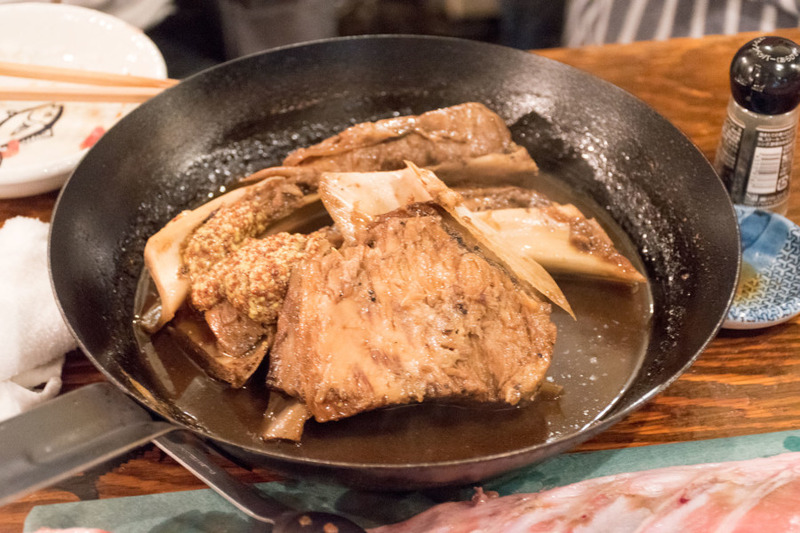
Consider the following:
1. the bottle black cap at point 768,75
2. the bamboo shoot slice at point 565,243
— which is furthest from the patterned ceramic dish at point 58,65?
the bottle black cap at point 768,75

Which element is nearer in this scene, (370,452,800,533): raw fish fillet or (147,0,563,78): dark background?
(370,452,800,533): raw fish fillet

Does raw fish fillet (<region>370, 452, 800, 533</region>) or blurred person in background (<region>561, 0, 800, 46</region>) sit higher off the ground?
blurred person in background (<region>561, 0, 800, 46</region>)

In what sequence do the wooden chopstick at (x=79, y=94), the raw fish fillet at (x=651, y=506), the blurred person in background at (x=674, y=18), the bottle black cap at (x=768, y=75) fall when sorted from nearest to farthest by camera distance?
the raw fish fillet at (x=651, y=506)
the bottle black cap at (x=768, y=75)
the wooden chopstick at (x=79, y=94)
the blurred person in background at (x=674, y=18)

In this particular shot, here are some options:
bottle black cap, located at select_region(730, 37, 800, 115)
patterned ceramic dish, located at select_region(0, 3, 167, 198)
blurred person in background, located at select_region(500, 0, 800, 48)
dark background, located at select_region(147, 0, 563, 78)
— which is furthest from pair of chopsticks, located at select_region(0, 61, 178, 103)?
blurred person in background, located at select_region(500, 0, 800, 48)

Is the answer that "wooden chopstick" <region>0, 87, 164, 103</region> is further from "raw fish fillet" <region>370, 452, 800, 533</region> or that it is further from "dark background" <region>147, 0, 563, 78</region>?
"raw fish fillet" <region>370, 452, 800, 533</region>

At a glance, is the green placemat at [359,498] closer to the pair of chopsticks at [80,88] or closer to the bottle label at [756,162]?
the bottle label at [756,162]

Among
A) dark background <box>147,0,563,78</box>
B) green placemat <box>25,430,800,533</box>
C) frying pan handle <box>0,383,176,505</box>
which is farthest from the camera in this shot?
dark background <box>147,0,563,78</box>

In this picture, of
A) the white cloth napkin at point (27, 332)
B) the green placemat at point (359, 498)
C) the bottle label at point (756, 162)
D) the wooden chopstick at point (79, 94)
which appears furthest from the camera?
the wooden chopstick at point (79, 94)

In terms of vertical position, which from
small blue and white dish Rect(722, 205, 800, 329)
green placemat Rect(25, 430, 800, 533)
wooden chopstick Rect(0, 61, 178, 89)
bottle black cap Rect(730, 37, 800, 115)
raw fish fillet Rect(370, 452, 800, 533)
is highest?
bottle black cap Rect(730, 37, 800, 115)

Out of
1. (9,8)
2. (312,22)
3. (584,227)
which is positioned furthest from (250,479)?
(312,22)
